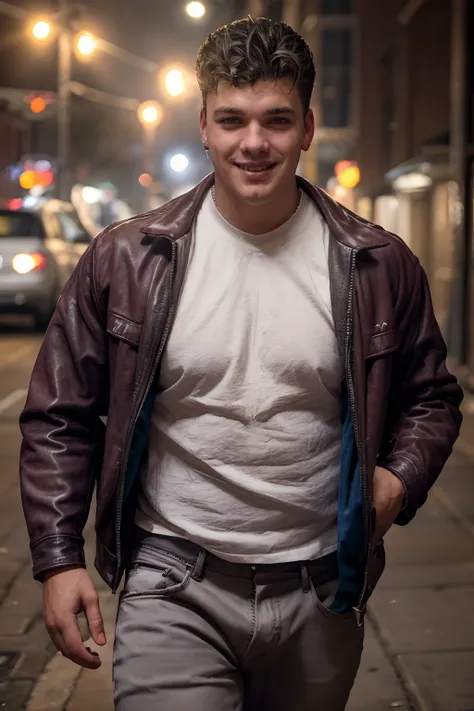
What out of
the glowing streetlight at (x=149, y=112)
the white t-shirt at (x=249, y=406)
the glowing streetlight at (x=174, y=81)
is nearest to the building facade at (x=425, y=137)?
the glowing streetlight at (x=174, y=81)

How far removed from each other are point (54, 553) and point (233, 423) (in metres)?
0.45

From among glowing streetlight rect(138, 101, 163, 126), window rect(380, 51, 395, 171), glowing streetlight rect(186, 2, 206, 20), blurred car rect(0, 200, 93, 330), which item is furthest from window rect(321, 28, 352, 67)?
blurred car rect(0, 200, 93, 330)

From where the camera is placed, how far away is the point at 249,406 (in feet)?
7.81

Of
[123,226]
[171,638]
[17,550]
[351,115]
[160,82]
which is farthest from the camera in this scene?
[351,115]

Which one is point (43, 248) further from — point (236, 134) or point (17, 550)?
point (236, 134)

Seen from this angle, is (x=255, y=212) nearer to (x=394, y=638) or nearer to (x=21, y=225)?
(x=394, y=638)

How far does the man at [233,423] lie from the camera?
237 cm

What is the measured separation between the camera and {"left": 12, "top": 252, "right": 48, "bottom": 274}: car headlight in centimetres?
1639

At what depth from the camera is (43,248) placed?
16.4 meters

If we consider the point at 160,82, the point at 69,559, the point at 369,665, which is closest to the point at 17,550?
the point at 369,665

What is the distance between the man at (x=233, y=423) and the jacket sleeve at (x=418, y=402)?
0.04 feet

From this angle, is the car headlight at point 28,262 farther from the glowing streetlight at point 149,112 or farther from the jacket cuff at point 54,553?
the glowing streetlight at point 149,112

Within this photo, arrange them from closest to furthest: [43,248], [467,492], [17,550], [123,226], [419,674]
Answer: [123,226] < [419,674] < [17,550] < [467,492] < [43,248]

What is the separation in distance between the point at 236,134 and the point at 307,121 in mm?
200
